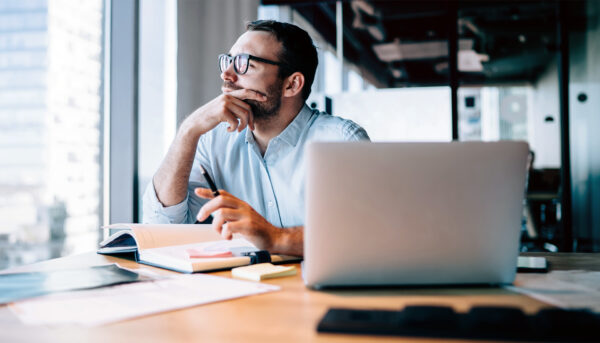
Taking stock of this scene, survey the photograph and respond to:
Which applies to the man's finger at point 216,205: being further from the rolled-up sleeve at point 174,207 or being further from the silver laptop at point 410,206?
the rolled-up sleeve at point 174,207

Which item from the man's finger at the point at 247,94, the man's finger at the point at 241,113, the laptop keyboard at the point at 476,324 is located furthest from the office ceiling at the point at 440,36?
the laptop keyboard at the point at 476,324

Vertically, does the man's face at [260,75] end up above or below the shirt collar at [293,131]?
above

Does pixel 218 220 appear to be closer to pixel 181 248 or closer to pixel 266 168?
pixel 181 248

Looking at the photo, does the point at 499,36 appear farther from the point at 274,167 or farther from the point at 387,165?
the point at 387,165

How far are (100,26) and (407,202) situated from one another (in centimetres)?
225

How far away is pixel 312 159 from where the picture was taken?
830 millimetres

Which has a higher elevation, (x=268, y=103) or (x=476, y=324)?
(x=268, y=103)

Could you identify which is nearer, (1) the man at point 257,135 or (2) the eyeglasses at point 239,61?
(1) the man at point 257,135

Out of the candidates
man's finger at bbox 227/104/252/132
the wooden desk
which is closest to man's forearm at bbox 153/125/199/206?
man's finger at bbox 227/104/252/132

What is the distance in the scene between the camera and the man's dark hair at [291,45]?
6.21 feet

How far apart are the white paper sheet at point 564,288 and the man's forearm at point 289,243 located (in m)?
0.52

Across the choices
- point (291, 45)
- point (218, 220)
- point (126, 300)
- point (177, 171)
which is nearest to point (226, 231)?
point (218, 220)

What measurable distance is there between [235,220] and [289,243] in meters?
0.17

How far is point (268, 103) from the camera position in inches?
73.2
